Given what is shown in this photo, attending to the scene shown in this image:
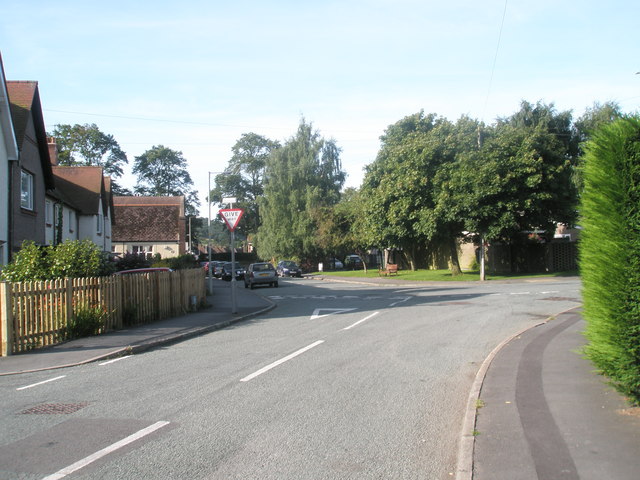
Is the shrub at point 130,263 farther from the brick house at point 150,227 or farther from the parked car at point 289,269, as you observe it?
the brick house at point 150,227

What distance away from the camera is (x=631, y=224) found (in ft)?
17.0

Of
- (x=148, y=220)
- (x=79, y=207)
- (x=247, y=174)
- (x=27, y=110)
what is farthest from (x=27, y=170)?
(x=247, y=174)

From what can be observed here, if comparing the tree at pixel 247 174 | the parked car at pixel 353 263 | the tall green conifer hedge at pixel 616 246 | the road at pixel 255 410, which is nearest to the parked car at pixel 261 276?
the road at pixel 255 410

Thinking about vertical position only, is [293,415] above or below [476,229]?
below

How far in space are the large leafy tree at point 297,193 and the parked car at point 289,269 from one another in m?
2.72

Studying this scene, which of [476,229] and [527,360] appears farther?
[476,229]

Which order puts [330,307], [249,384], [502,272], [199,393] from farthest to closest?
1. [502,272]
2. [330,307]
3. [249,384]
4. [199,393]

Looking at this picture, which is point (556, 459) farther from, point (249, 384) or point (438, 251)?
point (438, 251)

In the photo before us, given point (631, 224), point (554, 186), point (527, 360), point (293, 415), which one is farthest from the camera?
point (554, 186)

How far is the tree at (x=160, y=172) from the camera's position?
77.2m

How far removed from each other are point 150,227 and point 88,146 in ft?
44.7

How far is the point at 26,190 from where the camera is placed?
2066 cm

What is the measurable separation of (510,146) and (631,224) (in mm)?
28015

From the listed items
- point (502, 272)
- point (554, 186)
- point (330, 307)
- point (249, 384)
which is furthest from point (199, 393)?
point (502, 272)
